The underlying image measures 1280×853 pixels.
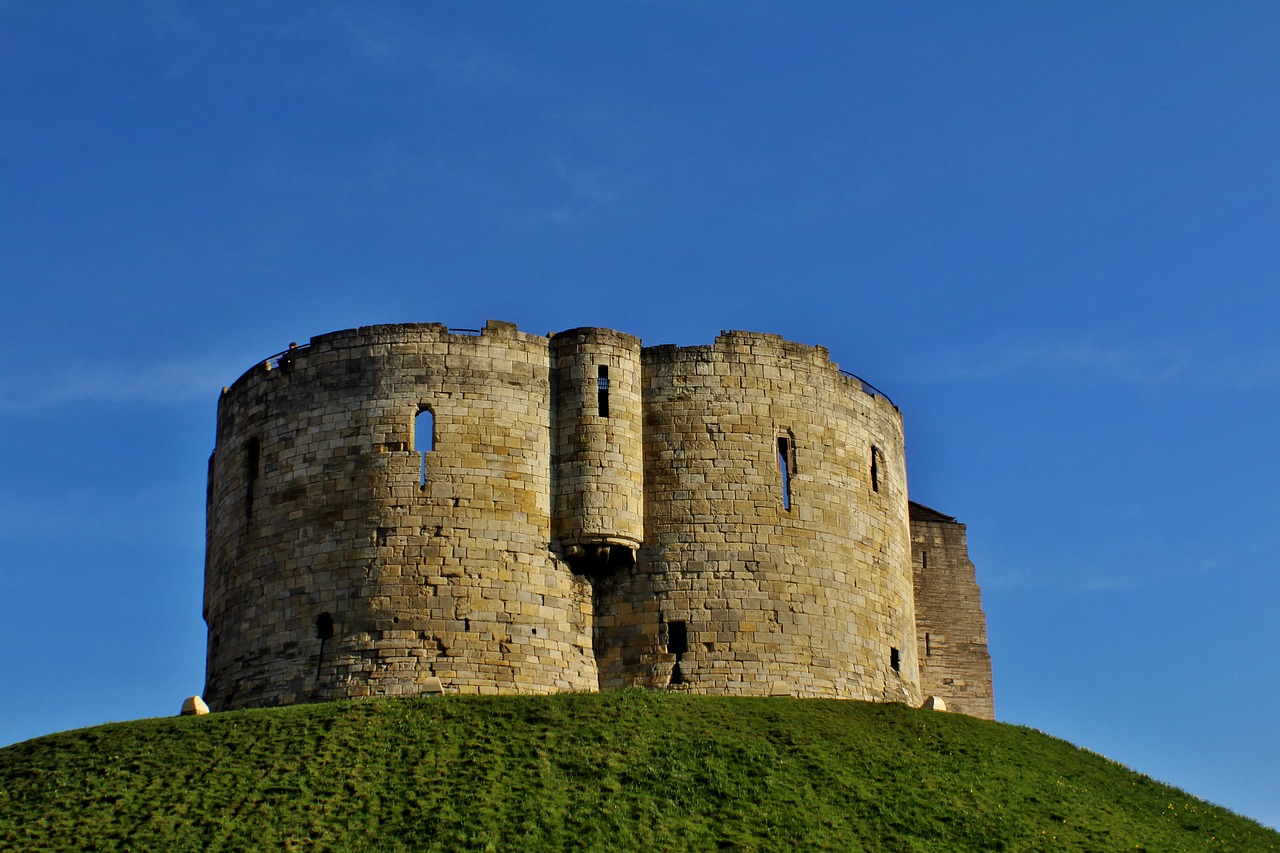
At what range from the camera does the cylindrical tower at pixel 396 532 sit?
139 ft

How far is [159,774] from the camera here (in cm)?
3725

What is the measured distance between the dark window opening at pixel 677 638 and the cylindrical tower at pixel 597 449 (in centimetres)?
168

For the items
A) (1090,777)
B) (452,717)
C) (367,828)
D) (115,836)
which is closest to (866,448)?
(1090,777)

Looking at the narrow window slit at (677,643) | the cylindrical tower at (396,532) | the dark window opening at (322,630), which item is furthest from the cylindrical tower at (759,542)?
the dark window opening at (322,630)

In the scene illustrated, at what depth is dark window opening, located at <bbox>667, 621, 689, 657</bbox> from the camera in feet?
142

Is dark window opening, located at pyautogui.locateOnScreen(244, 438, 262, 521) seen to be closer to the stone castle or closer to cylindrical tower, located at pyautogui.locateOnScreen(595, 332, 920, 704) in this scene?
the stone castle

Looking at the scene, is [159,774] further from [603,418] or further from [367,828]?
[603,418]

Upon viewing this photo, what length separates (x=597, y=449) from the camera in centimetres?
4441

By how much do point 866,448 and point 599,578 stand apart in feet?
23.9

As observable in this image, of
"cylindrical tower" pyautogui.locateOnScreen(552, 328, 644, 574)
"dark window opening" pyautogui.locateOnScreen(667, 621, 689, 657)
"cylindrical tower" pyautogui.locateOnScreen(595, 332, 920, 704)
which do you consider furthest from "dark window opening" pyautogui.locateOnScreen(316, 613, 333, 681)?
"dark window opening" pyautogui.locateOnScreen(667, 621, 689, 657)

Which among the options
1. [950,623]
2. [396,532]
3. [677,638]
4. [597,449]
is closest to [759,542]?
[677,638]

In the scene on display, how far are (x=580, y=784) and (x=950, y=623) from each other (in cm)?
1693

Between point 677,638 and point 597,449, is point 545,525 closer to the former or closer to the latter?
point 597,449

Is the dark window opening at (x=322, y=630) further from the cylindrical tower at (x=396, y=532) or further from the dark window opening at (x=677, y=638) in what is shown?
the dark window opening at (x=677, y=638)
